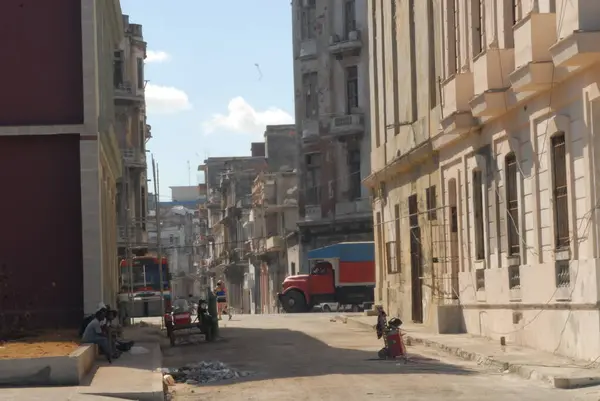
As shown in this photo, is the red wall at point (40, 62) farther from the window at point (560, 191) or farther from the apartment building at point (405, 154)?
the window at point (560, 191)

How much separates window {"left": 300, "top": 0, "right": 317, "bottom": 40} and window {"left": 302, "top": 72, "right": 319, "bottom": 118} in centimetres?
220

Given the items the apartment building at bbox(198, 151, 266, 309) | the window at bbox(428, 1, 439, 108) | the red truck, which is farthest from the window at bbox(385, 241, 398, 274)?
the apartment building at bbox(198, 151, 266, 309)

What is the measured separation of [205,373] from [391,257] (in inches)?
762

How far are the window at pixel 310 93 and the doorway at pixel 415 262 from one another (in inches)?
1168

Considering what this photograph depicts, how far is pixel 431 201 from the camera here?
3388 cm

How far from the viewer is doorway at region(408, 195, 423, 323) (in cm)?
3544

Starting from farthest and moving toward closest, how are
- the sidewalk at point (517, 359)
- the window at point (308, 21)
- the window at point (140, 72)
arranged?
the window at point (140, 72)
the window at point (308, 21)
the sidewalk at point (517, 359)

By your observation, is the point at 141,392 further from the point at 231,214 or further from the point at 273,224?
the point at 231,214

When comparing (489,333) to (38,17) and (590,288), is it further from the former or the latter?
(38,17)

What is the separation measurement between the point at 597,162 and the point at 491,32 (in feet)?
22.3

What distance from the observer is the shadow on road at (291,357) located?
2106 centimetres

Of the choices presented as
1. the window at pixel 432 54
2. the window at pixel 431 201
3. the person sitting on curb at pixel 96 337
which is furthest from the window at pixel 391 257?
the person sitting on curb at pixel 96 337

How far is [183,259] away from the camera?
142875 mm

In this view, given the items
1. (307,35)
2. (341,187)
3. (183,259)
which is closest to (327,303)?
(341,187)
